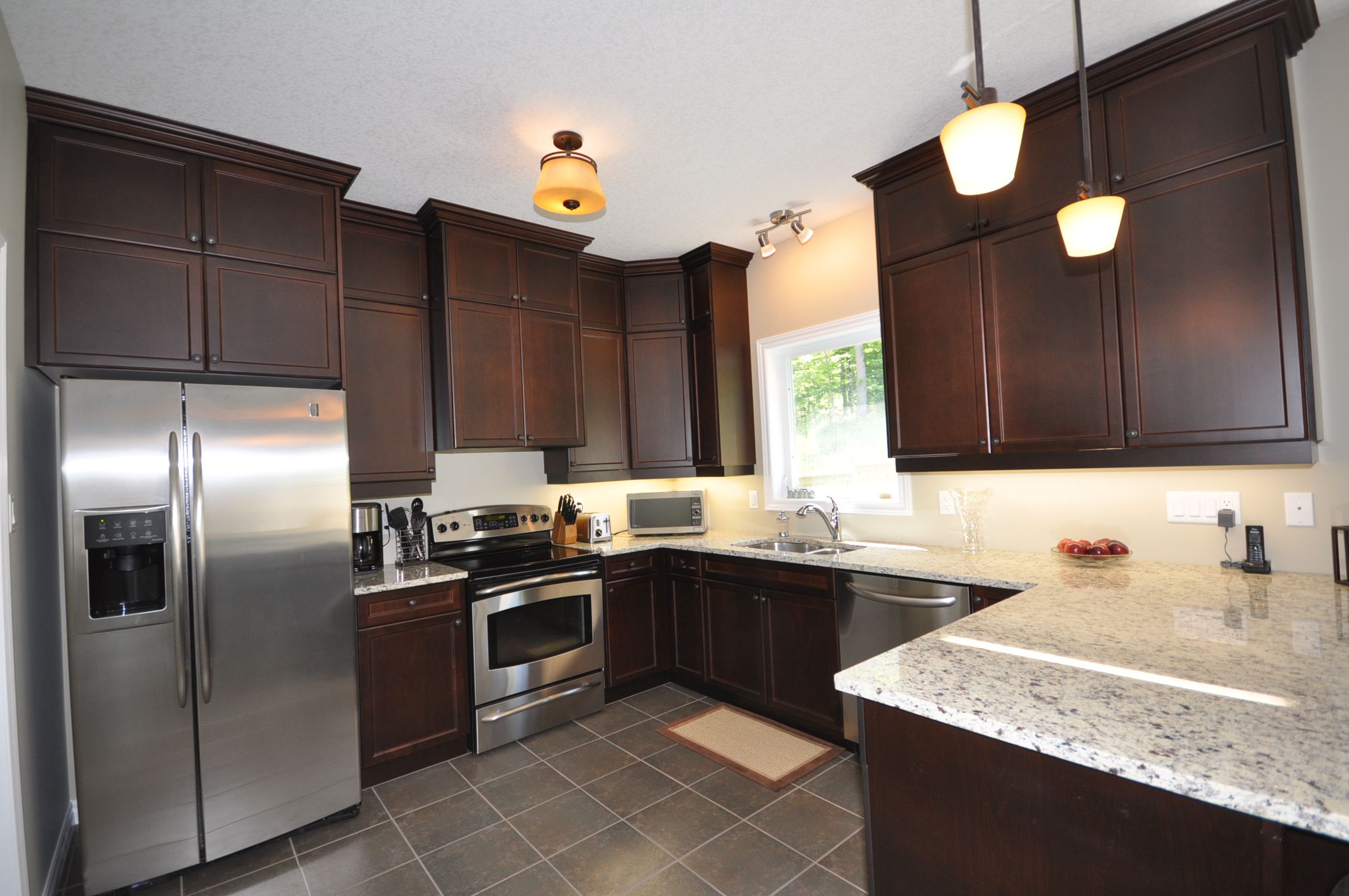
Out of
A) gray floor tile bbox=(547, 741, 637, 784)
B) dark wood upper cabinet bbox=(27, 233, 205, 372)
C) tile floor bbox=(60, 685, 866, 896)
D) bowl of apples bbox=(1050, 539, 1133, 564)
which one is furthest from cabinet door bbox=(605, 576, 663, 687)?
dark wood upper cabinet bbox=(27, 233, 205, 372)

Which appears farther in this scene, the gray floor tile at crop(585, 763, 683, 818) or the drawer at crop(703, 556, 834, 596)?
the drawer at crop(703, 556, 834, 596)

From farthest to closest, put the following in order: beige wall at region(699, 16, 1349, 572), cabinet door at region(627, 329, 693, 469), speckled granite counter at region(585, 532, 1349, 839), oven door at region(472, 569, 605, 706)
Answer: cabinet door at region(627, 329, 693, 469) → oven door at region(472, 569, 605, 706) → beige wall at region(699, 16, 1349, 572) → speckled granite counter at region(585, 532, 1349, 839)

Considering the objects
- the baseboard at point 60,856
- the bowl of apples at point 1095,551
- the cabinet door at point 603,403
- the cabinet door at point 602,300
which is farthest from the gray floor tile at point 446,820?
the cabinet door at point 602,300

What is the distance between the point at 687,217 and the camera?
3.45 meters

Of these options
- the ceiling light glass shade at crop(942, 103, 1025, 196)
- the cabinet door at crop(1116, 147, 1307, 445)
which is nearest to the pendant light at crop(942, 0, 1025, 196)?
the ceiling light glass shade at crop(942, 103, 1025, 196)

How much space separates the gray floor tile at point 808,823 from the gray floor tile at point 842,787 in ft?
0.12

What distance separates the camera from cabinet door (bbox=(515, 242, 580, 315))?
354cm

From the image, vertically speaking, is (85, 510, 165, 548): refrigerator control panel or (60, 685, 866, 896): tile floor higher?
(85, 510, 165, 548): refrigerator control panel

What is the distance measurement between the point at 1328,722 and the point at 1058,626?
23.7 inches

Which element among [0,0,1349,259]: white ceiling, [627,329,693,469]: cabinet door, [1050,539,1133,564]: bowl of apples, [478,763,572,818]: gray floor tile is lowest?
[478,763,572,818]: gray floor tile

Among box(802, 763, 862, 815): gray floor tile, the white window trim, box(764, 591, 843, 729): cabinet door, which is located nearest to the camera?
box(802, 763, 862, 815): gray floor tile

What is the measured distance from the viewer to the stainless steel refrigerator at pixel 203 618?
2047 millimetres

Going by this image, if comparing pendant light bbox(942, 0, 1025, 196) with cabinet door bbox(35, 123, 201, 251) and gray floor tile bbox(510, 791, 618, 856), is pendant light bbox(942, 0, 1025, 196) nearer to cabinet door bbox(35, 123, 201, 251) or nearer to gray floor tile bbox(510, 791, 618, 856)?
gray floor tile bbox(510, 791, 618, 856)

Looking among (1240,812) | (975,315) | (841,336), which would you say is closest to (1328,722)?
(1240,812)
